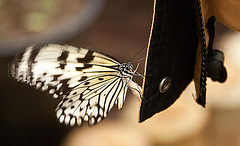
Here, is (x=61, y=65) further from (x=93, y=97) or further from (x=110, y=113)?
(x=110, y=113)

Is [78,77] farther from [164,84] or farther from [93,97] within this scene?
[164,84]

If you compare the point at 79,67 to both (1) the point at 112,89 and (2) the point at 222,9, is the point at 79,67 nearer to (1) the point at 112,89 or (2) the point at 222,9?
(1) the point at 112,89

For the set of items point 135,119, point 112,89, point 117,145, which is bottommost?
point 117,145

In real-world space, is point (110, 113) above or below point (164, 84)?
below

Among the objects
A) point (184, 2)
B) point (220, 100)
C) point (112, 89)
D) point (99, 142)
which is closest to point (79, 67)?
point (112, 89)

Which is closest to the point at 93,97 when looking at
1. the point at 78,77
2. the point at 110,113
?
the point at 78,77

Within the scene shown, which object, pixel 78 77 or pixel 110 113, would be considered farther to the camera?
pixel 110 113

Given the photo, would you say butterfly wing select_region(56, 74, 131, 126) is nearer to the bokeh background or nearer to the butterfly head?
the butterfly head
